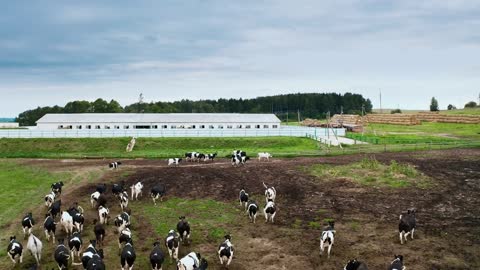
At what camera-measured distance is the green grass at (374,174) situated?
3133cm

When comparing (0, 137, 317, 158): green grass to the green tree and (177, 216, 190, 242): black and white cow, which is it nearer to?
(177, 216, 190, 242): black and white cow

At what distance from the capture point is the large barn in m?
85.4

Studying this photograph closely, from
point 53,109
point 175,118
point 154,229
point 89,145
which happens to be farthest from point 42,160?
point 53,109

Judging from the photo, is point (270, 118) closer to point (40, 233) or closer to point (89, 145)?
point (89, 145)

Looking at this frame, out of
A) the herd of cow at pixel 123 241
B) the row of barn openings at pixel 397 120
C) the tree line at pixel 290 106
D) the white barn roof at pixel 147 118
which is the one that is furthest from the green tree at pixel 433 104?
the herd of cow at pixel 123 241

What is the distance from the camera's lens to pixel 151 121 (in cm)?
8781

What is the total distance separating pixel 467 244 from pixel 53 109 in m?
150

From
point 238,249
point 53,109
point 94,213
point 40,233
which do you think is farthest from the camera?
point 53,109

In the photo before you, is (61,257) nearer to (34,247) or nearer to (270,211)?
(34,247)

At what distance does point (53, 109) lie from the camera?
5871 inches

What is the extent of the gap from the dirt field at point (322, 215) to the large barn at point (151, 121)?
4816 cm

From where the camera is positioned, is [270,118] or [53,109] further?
[53,109]

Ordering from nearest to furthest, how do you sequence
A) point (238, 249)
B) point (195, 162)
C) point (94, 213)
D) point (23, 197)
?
point (238, 249) < point (94, 213) < point (23, 197) < point (195, 162)

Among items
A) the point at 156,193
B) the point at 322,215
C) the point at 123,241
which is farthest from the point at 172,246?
the point at 156,193
